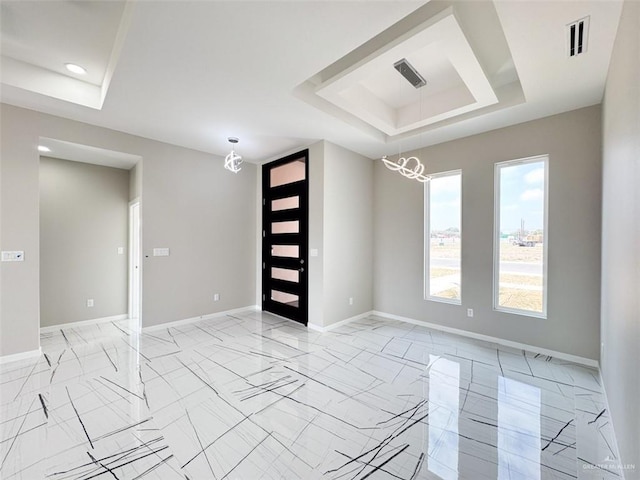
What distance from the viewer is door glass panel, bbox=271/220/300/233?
4.75m

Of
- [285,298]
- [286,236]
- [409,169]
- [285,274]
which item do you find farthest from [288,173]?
[285,298]

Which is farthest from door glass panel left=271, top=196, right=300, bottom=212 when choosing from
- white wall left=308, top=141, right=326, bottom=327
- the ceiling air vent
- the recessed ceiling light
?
the ceiling air vent

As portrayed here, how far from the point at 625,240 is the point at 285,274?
4.29 meters

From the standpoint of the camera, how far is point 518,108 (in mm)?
3135

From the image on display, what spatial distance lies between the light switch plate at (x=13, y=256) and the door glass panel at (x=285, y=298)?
3514mm

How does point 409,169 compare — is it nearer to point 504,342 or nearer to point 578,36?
point 578,36

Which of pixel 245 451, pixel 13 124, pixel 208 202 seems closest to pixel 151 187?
pixel 208 202

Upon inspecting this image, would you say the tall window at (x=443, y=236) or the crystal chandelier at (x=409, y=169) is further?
the tall window at (x=443, y=236)

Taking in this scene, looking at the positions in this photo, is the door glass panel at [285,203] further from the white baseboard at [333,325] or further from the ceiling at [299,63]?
the white baseboard at [333,325]

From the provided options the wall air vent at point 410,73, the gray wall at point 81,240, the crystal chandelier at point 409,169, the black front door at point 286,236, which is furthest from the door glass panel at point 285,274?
the wall air vent at point 410,73

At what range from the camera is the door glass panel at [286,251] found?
15.6 feet

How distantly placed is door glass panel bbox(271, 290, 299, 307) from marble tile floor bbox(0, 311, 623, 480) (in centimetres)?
120

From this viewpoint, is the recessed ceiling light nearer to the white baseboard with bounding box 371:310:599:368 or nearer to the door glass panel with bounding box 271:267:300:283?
the door glass panel with bounding box 271:267:300:283

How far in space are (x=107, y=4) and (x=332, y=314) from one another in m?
4.32
